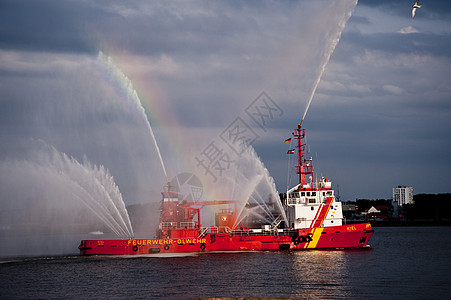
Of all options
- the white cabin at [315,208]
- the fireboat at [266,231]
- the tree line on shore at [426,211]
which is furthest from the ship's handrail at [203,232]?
the tree line on shore at [426,211]

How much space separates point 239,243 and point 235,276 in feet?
53.8

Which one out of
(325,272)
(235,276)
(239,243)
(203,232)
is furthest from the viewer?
(203,232)

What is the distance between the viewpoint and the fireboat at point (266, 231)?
54375 millimetres

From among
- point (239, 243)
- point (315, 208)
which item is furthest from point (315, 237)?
point (239, 243)

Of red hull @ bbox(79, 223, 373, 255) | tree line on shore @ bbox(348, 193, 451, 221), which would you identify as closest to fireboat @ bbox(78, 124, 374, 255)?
red hull @ bbox(79, 223, 373, 255)

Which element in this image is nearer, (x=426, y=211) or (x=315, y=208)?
(x=315, y=208)

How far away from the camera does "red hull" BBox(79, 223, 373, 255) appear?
54.0m

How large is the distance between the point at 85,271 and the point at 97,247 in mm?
9566

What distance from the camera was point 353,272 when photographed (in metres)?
41.0

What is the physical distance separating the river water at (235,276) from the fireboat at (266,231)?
4.54 feet

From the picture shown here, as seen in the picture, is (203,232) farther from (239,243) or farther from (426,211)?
(426,211)

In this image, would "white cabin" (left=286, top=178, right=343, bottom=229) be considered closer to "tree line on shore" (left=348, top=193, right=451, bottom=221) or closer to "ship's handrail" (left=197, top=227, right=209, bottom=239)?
"ship's handrail" (left=197, top=227, right=209, bottom=239)

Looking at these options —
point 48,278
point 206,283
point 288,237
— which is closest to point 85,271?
point 48,278

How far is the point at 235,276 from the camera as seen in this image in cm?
3938
